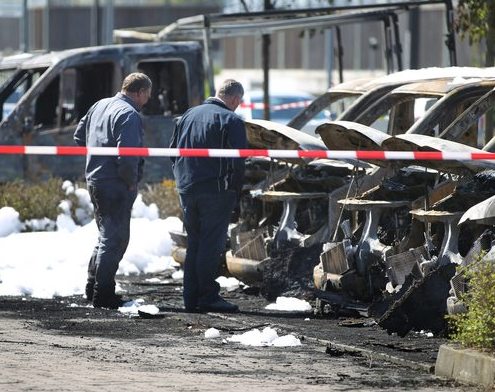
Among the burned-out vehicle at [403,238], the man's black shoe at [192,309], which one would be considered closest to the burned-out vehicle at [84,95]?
the man's black shoe at [192,309]

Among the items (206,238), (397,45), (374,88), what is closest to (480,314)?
(206,238)

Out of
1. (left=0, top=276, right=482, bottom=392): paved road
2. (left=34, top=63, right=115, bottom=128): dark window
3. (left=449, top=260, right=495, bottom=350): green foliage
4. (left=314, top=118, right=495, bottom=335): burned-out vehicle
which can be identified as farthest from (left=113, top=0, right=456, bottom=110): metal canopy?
(left=449, top=260, right=495, bottom=350): green foliage

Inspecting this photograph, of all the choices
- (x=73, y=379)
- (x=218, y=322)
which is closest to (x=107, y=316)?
(x=218, y=322)

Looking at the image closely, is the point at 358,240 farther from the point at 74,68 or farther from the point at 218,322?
the point at 74,68

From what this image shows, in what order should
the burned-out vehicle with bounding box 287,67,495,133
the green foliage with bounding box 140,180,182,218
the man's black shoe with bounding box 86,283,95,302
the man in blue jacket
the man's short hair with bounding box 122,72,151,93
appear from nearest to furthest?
the man in blue jacket, the man's short hair with bounding box 122,72,151,93, the man's black shoe with bounding box 86,283,95,302, the burned-out vehicle with bounding box 287,67,495,133, the green foliage with bounding box 140,180,182,218

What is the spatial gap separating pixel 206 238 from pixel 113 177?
3.00 ft

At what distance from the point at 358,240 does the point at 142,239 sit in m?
4.41

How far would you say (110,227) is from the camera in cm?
1239

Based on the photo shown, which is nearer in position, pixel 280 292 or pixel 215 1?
pixel 280 292

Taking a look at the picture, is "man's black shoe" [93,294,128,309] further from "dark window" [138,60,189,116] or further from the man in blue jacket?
"dark window" [138,60,189,116]

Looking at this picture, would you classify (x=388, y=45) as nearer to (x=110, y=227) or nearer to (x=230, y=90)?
(x=230, y=90)

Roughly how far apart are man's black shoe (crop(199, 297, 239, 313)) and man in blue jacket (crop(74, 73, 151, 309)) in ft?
2.40

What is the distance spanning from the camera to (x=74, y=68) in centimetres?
1969

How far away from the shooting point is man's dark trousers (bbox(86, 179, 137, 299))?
12.3m
